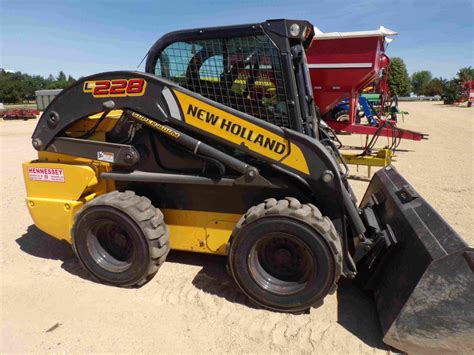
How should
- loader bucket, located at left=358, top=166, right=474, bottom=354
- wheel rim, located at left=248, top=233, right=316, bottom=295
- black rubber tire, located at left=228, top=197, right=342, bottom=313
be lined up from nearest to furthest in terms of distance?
loader bucket, located at left=358, top=166, right=474, bottom=354
black rubber tire, located at left=228, top=197, right=342, bottom=313
wheel rim, located at left=248, top=233, right=316, bottom=295

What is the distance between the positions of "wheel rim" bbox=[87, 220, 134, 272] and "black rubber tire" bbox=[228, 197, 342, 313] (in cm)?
109

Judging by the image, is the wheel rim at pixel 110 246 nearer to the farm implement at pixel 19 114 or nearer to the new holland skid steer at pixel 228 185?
the new holland skid steer at pixel 228 185

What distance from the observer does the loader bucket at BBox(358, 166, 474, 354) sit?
233 cm

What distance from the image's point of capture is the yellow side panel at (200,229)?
3.41m

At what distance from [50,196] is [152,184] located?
1066mm

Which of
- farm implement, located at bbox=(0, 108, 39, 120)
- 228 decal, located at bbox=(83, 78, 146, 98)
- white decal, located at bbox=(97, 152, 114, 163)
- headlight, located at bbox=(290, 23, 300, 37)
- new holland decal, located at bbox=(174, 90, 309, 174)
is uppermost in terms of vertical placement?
headlight, located at bbox=(290, 23, 300, 37)

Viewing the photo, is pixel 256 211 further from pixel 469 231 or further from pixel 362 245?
pixel 469 231

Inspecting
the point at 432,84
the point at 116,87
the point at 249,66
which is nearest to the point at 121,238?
the point at 116,87

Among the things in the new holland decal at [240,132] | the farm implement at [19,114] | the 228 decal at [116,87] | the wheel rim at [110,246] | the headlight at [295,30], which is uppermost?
the headlight at [295,30]

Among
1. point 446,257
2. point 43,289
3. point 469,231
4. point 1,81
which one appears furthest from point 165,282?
point 1,81

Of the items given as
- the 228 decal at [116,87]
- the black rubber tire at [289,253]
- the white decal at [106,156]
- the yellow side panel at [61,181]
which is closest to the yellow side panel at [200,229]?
the black rubber tire at [289,253]

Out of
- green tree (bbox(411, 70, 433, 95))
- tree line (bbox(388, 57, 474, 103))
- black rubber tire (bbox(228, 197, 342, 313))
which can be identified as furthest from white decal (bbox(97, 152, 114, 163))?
green tree (bbox(411, 70, 433, 95))

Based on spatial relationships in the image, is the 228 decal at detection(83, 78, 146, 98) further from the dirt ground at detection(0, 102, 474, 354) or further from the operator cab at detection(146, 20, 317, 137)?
the dirt ground at detection(0, 102, 474, 354)

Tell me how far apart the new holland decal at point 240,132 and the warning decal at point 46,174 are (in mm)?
1477
